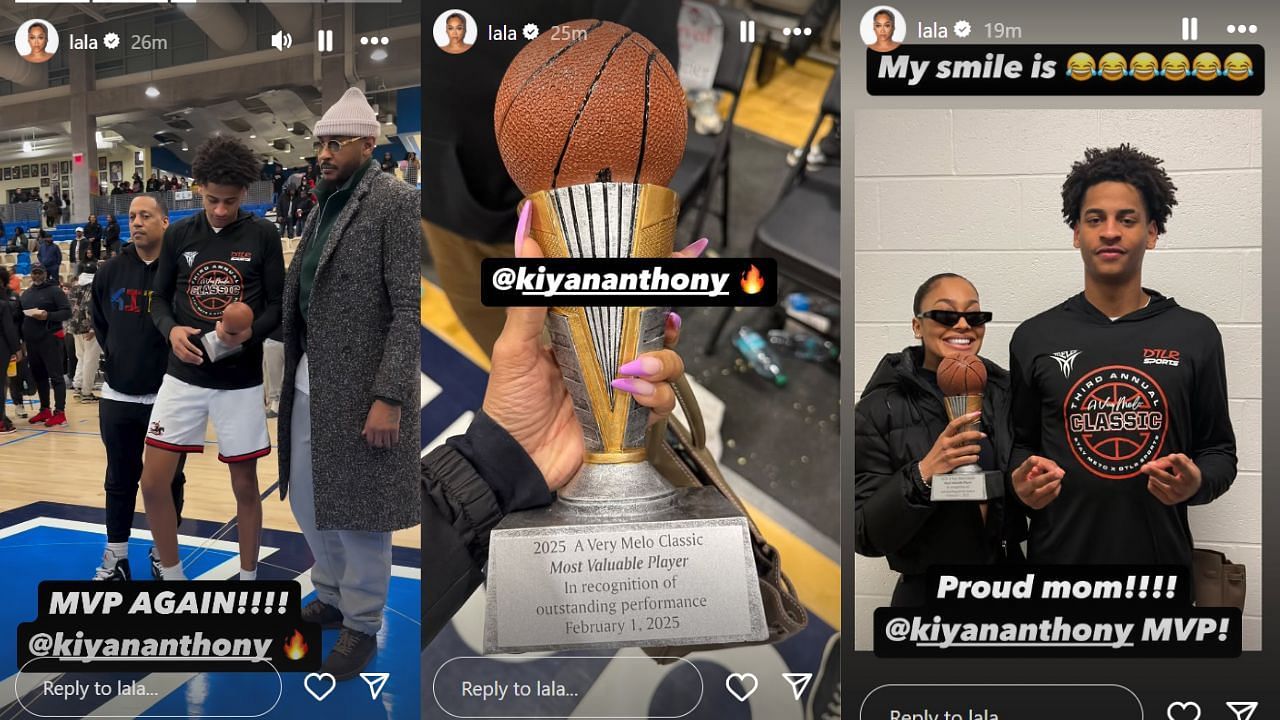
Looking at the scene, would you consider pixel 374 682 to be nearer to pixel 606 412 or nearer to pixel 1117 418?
pixel 606 412

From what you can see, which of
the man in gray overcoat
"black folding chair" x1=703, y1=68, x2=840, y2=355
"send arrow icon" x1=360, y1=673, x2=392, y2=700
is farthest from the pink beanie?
"send arrow icon" x1=360, y1=673, x2=392, y2=700

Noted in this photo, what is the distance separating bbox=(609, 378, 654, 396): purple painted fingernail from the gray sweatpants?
2.19 feet

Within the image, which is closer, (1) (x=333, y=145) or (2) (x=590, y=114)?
(2) (x=590, y=114)

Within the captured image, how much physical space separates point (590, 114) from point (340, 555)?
3.87ft

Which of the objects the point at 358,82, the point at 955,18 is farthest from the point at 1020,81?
the point at 358,82

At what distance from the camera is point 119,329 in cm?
206

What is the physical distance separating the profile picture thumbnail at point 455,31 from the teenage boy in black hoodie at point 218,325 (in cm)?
52

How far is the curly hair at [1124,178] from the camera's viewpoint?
206cm

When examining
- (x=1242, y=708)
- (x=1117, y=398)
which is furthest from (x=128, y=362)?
(x=1242, y=708)

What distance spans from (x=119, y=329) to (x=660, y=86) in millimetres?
1383

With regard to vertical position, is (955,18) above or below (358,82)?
above

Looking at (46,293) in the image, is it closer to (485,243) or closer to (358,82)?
(358,82)

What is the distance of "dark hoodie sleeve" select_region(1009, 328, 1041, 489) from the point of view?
2.06 m

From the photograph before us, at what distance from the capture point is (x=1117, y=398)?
2023mm
